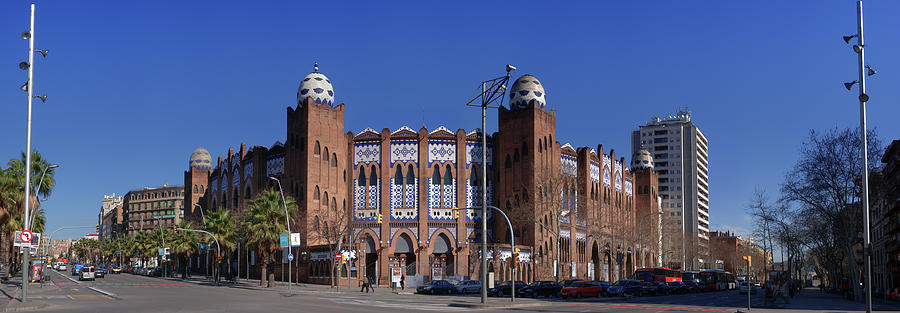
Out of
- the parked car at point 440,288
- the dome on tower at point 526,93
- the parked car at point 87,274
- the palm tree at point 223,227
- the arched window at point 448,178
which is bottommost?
the parked car at point 87,274

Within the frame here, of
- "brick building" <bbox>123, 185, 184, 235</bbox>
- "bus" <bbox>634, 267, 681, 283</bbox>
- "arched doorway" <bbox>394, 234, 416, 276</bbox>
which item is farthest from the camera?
"brick building" <bbox>123, 185, 184, 235</bbox>

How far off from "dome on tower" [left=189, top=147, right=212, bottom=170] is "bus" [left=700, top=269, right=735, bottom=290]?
6668cm

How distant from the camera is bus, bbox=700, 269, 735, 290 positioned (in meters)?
78.4

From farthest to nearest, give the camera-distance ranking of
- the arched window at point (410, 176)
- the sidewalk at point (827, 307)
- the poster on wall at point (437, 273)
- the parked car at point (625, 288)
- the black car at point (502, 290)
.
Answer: the arched window at point (410, 176), the poster on wall at point (437, 273), the parked car at point (625, 288), the black car at point (502, 290), the sidewalk at point (827, 307)

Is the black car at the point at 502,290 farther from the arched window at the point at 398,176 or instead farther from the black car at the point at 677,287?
the arched window at the point at 398,176

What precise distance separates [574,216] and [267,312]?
54.2 metres

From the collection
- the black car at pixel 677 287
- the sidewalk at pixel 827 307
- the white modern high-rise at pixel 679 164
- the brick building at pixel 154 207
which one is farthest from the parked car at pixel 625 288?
the brick building at pixel 154 207

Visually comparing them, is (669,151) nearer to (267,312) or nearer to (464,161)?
(464,161)

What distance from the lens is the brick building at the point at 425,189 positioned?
6988 centimetres

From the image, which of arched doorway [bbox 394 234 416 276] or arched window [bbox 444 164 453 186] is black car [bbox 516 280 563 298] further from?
arched window [bbox 444 164 453 186]

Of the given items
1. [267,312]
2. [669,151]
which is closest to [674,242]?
[669,151]

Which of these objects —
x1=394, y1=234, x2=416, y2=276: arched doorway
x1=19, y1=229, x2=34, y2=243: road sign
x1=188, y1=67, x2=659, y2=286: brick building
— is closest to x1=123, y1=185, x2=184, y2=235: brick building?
x1=188, y1=67, x2=659, y2=286: brick building

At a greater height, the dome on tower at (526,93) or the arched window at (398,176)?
the dome on tower at (526,93)

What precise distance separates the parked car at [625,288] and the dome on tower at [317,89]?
1328 inches
